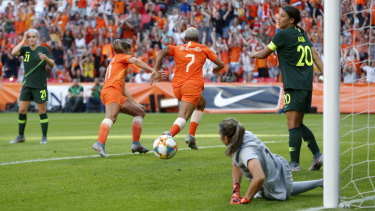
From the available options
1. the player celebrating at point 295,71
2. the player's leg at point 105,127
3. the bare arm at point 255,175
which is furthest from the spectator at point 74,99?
the bare arm at point 255,175

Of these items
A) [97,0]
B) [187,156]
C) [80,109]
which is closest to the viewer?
[187,156]

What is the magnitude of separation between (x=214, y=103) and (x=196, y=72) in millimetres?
15236

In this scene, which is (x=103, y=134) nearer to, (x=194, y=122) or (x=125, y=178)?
(x=194, y=122)

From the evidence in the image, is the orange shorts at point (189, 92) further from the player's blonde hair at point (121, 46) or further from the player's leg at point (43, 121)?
the player's leg at point (43, 121)

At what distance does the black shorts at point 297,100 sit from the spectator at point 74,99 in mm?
21193

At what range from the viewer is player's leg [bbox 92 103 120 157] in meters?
12.0

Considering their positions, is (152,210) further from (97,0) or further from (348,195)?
(97,0)

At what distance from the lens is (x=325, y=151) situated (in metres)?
7.02

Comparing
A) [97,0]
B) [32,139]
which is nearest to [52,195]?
[32,139]

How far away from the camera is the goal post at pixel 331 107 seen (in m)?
7.00

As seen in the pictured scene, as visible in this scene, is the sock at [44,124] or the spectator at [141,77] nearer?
the sock at [44,124]

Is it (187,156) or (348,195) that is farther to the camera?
(187,156)

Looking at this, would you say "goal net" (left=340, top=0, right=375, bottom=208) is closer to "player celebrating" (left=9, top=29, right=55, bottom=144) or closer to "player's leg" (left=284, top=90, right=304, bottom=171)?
"player's leg" (left=284, top=90, right=304, bottom=171)

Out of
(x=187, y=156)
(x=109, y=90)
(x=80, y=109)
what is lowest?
(x=80, y=109)
